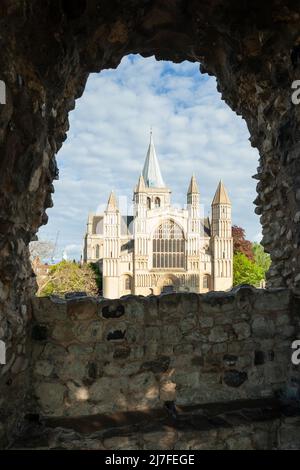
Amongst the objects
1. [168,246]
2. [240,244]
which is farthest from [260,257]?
[168,246]

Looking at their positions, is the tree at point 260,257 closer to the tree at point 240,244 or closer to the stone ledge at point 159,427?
the tree at point 240,244

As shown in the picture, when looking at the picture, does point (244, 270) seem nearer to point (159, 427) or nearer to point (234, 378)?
point (234, 378)

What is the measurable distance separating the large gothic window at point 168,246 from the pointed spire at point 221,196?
8438 mm

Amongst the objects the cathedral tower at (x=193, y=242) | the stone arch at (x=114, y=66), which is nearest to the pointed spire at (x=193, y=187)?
the cathedral tower at (x=193, y=242)

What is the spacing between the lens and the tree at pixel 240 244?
5809 cm

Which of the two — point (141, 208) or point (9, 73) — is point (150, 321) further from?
point (141, 208)

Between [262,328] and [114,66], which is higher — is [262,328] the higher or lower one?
the lower one

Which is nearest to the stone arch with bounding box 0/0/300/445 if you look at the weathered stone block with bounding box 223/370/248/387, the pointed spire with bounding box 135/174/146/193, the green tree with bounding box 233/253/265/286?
the weathered stone block with bounding box 223/370/248/387

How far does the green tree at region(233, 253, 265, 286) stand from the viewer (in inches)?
1934

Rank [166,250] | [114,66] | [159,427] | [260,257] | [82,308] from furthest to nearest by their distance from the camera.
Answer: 1. [260,257]
2. [166,250]
3. [114,66]
4. [82,308]
5. [159,427]

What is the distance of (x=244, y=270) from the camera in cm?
5322

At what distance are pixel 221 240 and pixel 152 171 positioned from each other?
65.8 ft

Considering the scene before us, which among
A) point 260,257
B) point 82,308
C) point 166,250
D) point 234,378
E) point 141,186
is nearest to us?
point 82,308
